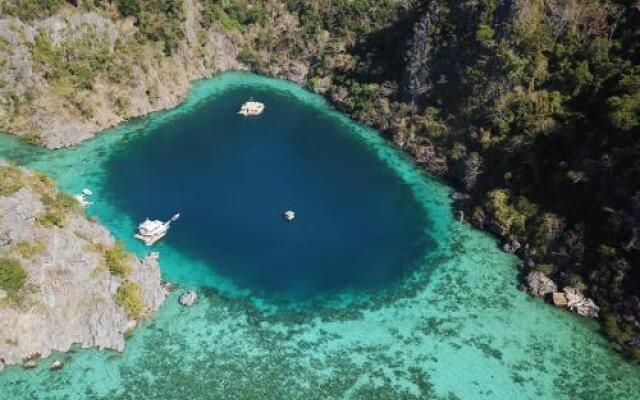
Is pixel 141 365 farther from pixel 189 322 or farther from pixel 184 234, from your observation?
pixel 184 234

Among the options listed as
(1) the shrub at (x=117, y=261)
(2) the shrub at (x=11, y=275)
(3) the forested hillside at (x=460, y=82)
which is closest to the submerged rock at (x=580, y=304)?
(3) the forested hillside at (x=460, y=82)

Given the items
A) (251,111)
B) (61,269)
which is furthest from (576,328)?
(251,111)

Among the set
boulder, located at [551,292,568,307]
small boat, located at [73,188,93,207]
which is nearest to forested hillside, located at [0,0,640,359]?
boulder, located at [551,292,568,307]

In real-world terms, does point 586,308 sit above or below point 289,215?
above

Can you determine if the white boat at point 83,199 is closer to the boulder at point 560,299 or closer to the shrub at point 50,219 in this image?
the shrub at point 50,219

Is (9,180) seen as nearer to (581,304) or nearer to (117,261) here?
(117,261)

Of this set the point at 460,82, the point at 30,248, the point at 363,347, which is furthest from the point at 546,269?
the point at 30,248

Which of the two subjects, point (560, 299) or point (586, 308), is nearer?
point (586, 308)
